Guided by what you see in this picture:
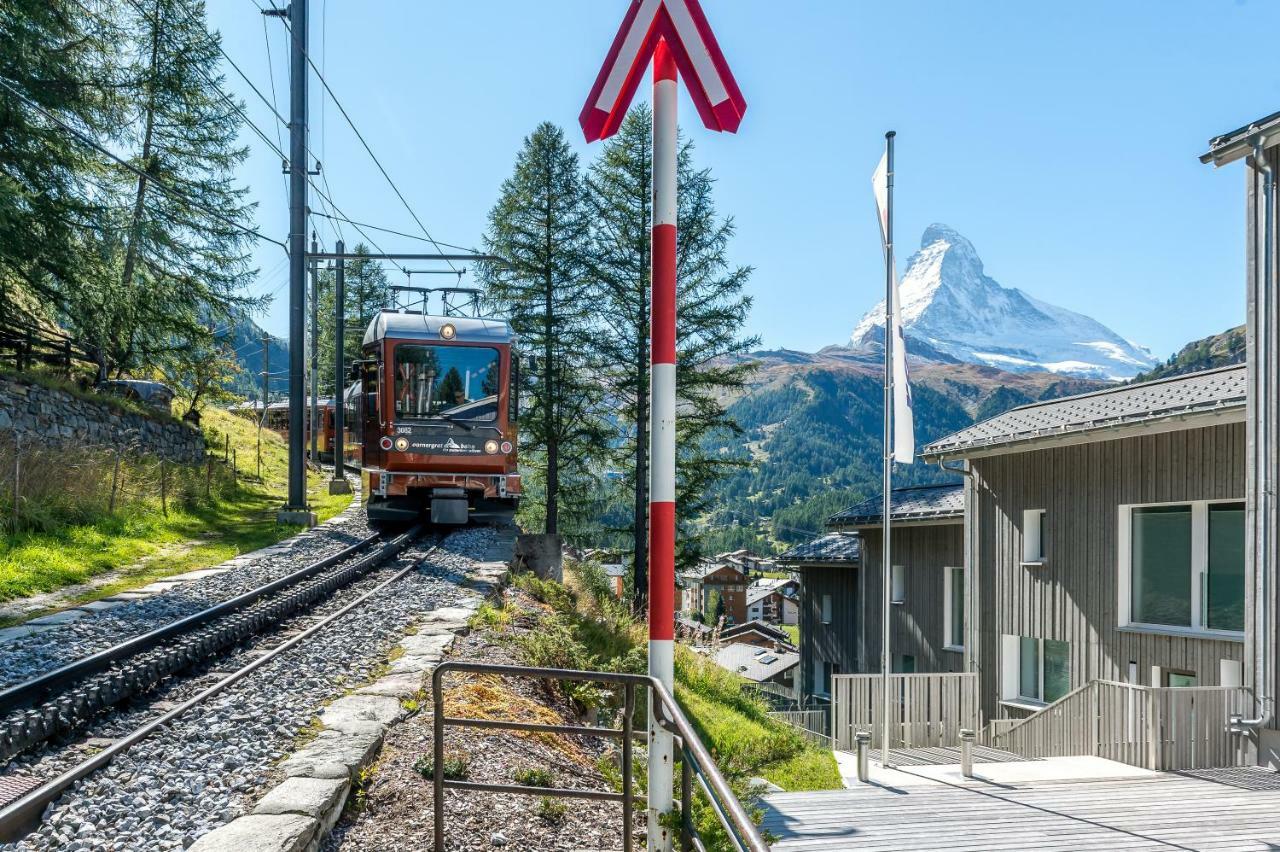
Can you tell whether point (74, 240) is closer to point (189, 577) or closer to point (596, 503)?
point (189, 577)

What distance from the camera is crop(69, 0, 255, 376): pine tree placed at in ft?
65.9

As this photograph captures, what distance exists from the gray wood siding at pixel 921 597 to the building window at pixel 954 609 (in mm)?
82

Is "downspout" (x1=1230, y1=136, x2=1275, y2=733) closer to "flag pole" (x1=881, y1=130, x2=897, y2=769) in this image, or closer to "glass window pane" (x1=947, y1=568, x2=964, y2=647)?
"flag pole" (x1=881, y1=130, x2=897, y2=769)

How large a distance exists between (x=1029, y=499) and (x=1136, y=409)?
9.32 ft

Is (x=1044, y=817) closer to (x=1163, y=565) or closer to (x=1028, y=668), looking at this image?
(x=1163, y=565)

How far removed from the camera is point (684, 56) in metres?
3.46

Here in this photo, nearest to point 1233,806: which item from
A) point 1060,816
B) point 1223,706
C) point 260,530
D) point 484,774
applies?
point 1060,816

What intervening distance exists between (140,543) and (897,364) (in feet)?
31.1

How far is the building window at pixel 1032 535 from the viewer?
1473 centimetres

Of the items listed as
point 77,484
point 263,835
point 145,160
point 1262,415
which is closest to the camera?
point 263,835

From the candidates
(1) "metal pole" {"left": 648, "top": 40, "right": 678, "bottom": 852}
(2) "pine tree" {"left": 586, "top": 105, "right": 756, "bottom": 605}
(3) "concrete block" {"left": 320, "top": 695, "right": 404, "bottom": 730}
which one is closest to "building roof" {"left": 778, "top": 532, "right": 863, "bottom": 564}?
(2) "pine tree" {"left": 586, "top": 105, "right": 756, "bottom": 605}

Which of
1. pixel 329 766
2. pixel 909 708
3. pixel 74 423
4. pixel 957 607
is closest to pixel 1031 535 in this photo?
pixel 909 708

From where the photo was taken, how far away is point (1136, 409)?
476 inches

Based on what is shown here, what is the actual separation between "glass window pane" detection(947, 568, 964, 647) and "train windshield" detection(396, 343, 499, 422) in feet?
30.7
